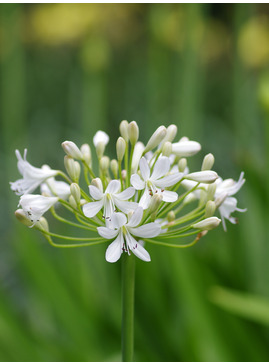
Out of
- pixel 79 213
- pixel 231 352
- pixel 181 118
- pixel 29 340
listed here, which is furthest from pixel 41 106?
pixel 79 213

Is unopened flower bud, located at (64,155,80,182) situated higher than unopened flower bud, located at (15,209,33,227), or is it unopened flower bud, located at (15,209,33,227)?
unopened flower bud, located at (64,155,80,182)

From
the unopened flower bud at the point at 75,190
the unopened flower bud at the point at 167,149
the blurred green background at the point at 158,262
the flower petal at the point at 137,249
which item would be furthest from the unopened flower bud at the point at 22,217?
the blurred green background at the point at 158,262

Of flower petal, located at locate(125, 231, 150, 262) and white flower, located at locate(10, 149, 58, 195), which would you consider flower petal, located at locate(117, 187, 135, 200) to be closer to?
flower petal, located at locate(125, 231, 150, 262)

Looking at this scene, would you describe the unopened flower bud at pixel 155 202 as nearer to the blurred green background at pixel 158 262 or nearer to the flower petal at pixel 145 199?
the flower petal at pixel 145 199

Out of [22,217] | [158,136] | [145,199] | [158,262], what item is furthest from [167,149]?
[158,262]

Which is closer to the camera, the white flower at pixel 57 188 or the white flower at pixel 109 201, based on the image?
the white flower at pixel 109 201

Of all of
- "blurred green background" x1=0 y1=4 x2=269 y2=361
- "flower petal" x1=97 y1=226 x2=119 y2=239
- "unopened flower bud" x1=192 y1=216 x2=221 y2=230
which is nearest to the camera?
"flower petal" x1=97 y1=226 x2=119 y2=239

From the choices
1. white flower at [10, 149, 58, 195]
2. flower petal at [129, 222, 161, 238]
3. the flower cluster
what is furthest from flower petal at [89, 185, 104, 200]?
white flower at [10, 149, 58, 195]
